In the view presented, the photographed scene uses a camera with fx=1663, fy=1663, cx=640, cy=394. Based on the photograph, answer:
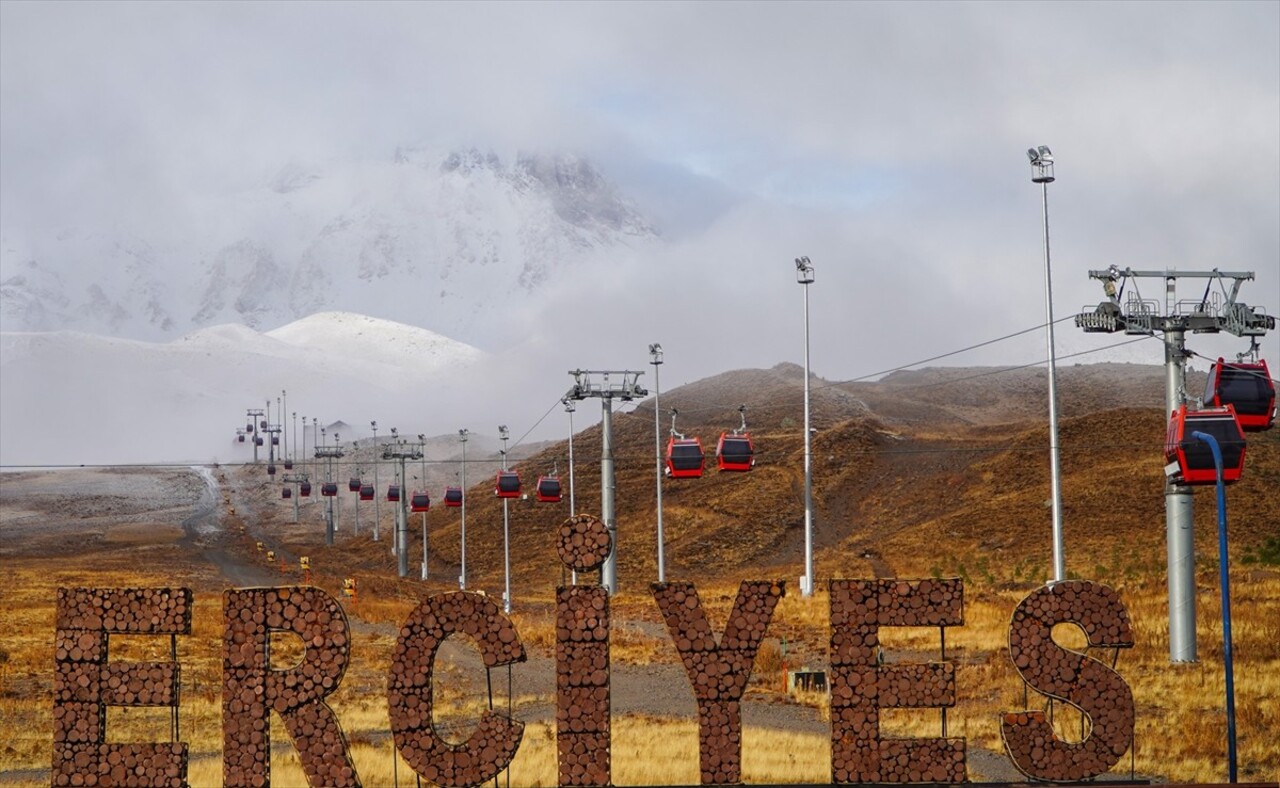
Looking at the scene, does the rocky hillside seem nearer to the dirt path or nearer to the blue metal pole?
the dirt path

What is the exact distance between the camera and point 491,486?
491 ft

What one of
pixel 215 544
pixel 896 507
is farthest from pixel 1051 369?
pixel 215 544

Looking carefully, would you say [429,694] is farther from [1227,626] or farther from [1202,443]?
[1202,443]

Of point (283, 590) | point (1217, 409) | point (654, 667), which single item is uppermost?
point (1217, 409)

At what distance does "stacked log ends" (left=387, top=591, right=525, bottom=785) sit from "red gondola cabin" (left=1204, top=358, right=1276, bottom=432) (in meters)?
18.7

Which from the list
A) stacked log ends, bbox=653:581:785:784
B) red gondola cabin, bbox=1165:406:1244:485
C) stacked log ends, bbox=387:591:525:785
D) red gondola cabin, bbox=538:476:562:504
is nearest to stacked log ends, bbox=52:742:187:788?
stacked log ends, bbox=387:591:525:785

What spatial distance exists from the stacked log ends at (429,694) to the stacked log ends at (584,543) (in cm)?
116

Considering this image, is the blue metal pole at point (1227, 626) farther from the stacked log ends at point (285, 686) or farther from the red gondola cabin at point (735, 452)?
the red gondola cabin at point (735, 452)

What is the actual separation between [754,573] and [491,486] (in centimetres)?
5332

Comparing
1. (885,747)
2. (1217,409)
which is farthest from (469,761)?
(1217,409)

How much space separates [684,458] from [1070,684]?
3464cm

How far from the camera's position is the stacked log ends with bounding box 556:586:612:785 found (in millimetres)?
20609

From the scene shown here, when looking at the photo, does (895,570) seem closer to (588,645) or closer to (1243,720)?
(1243,720)

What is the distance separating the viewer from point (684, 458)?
55.0 meters
